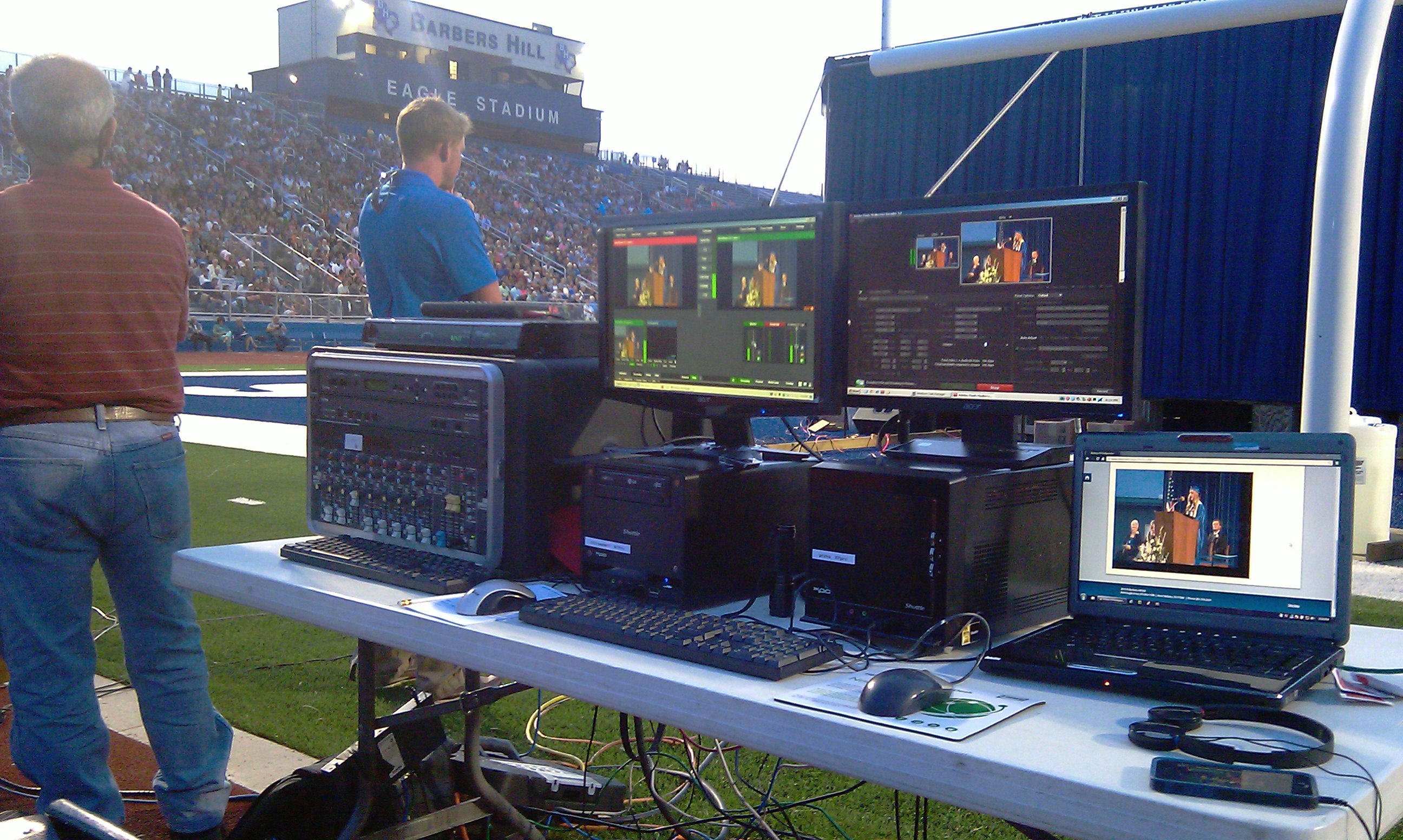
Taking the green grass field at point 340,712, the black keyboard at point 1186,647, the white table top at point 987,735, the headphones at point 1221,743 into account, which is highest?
the black keyboard at point 1186,647

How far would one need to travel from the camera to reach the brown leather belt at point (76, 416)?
1.83 m

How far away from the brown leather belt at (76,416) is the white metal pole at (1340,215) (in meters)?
2.16

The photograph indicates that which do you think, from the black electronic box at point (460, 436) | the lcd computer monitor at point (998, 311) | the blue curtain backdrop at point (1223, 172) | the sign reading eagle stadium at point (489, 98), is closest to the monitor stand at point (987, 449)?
the lcd computer monitor at point (998, 311)

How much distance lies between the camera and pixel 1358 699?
3.48ft

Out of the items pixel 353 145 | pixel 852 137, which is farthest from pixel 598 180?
pixel 852 137

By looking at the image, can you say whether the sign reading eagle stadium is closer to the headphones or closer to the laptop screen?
the laptop screen

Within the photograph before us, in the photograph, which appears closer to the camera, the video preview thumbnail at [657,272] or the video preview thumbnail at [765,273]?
the video preview thumbnail at [765,273]

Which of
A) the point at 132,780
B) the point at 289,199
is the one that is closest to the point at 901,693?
the point at 132,780

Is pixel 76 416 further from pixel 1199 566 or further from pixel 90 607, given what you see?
A: pixel 1199 566

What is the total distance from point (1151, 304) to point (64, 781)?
8.16 metres

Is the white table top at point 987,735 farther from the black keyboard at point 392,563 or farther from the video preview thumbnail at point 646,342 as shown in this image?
the video preview thumbnail at point 646,342

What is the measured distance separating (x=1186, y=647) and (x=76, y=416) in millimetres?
1667

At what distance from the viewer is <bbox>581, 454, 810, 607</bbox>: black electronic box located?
4.53 feet

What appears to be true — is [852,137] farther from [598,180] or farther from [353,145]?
[598,180]
